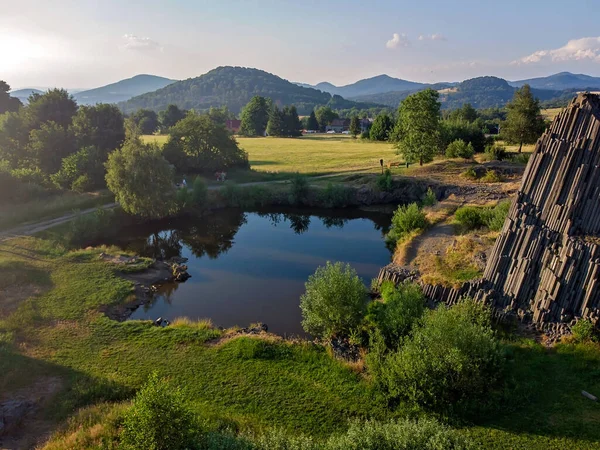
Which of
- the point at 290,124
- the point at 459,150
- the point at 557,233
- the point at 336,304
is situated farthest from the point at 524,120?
the point at 290,124

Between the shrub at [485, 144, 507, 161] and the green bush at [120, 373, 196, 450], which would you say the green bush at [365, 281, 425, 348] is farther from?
the shrub at [485, 144, 507, 161]

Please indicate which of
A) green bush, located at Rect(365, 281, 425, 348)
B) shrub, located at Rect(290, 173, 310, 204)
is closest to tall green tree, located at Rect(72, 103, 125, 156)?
shrub, located at Rect(290, 173, 310, 204)

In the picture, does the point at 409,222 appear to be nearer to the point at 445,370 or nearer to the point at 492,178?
the point at 492,178

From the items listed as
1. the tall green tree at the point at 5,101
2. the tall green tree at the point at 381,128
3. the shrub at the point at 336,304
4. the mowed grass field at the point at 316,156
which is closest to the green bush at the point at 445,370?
the shrub at the point at 336,304

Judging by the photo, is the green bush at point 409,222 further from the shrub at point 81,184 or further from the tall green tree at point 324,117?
the tall green tree at point 324,117

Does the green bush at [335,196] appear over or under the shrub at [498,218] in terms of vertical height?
under

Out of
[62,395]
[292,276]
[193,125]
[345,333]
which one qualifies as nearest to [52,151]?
[193,125]
